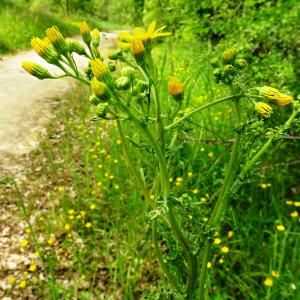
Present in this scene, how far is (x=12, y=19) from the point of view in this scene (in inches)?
416

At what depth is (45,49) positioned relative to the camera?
50.3 inches

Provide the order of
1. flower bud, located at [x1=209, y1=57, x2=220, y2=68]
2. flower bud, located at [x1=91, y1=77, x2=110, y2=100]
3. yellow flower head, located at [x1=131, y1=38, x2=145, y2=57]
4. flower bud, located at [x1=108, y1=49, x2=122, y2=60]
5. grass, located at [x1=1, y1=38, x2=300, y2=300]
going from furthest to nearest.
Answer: grass, located at [x1=1, y1=38, x2=300, y2=300] < flower bud, located at [x1=108, y1=49, x2=122, y2=60] < flower bud, located at [x1=209, y1=57, x2=220, y2=68] < yellow flower head, located at [x1=131, y1=38, x2=145, y2=57] < flower bud, located at [x1=91, y1=77, x2=110, y2=100]

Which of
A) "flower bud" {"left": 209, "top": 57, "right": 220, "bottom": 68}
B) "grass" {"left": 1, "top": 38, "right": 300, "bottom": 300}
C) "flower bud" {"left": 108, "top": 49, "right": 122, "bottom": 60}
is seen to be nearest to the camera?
"flower bud" {"left": 209, "top": 57, "right": 220, "bottom": 68}

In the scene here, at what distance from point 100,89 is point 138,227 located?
1.58 m

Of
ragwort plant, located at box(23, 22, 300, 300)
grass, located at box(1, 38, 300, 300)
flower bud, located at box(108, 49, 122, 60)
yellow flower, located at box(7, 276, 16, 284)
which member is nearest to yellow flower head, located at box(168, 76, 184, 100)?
ragwort plant, located at box(23, 22, 300, 300)

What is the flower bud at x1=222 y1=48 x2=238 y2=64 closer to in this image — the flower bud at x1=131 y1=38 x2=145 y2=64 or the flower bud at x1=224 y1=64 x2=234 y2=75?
the flower bud at x1=224 y1=64 x2=234 y2=75

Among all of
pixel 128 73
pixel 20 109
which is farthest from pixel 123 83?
pixel 20 109

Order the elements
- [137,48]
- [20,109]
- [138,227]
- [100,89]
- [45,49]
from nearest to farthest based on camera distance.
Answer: [100,89] < [137,48] < [45,49] < [138,227] < [20,109]

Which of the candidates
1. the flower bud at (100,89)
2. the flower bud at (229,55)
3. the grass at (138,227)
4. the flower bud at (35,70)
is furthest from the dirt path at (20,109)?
the flower bud at (100,89)

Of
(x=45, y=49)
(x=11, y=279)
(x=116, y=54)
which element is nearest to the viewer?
(x=45, y=49)

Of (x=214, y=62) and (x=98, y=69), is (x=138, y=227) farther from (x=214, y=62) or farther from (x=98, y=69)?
(x=98, y=69)

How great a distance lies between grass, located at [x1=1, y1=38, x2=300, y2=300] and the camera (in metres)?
2.06

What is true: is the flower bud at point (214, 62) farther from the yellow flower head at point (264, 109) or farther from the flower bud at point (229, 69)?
the yellow flower head at point (264, 109)

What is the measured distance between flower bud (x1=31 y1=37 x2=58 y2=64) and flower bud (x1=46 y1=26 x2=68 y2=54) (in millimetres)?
24
